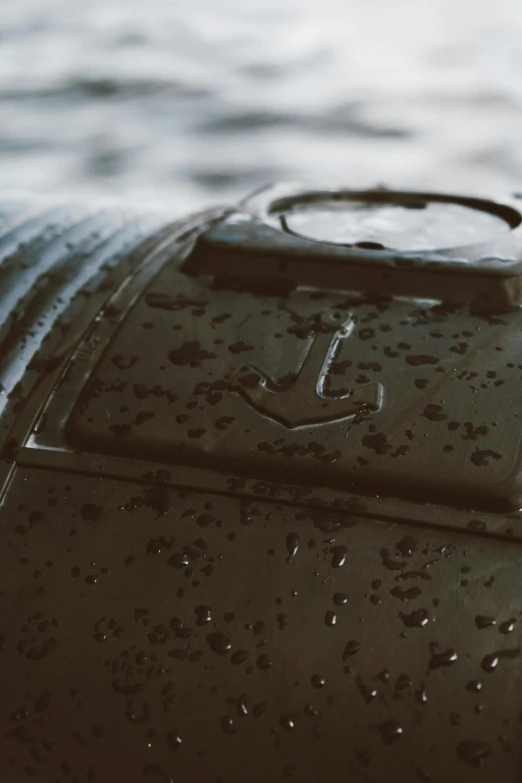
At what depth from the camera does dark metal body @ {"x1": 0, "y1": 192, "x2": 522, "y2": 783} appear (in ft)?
2.34

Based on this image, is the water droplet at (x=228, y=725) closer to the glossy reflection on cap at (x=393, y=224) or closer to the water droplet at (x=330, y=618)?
the water droplet at (x=330, y=618)

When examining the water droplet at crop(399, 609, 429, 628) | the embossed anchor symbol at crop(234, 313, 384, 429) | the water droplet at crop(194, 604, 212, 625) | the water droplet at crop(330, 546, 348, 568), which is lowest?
the water droplet at crop(194, 604, 212, 625)

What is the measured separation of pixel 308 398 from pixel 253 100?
1653 mm

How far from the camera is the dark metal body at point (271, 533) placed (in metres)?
0.71

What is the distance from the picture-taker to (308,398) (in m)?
0.86

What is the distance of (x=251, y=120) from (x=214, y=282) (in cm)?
138

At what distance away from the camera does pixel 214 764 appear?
72 cm

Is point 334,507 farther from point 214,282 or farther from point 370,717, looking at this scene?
point 214,282

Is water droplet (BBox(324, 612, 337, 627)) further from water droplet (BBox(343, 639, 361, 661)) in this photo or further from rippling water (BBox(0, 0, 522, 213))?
rippling water (BBox(0, 0, 522, 213))

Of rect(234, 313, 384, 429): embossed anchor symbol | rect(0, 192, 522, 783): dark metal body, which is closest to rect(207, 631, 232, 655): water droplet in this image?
rect(0, 192, 522, 783): dark metal body

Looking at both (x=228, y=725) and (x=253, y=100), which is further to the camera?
(x=253, y=100)

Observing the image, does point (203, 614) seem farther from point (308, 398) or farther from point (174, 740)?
point (308, 398)

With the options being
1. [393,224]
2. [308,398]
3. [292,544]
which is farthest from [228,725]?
[393,224]

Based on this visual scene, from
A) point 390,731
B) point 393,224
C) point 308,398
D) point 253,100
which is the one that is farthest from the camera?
point 253,100
